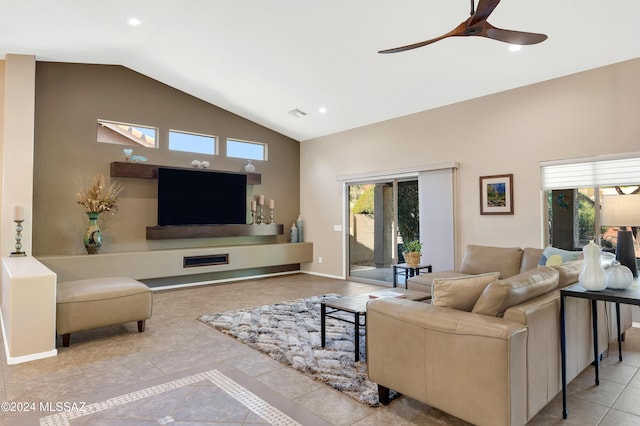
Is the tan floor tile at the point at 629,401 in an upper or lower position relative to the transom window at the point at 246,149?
lower

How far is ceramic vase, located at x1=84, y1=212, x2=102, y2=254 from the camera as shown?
5438 mm

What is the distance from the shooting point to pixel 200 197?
6.53 metres

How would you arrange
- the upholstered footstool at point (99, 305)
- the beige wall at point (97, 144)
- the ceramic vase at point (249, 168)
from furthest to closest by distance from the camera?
1. the ceramic vase at point (249, 168)
2. the beige wall at point (97, 144)
3. the upholstered footstool at point (99, 305)

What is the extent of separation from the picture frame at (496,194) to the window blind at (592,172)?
0.42m

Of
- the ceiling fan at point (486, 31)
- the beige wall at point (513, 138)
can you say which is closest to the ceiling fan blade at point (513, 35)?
the ceiling fan at point (486, 31)

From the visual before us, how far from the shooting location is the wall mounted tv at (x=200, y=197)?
6172 millimetres

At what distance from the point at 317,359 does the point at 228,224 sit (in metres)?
4.18

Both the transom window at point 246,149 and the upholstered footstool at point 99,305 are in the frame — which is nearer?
the upholstered footstool at point 99,305

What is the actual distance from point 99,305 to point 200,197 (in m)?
3.19

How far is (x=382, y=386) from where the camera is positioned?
7.75 ft

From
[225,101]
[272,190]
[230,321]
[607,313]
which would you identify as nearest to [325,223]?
[272,190]

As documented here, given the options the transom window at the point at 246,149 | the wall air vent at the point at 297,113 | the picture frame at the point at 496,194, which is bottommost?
the picture frame at the point at 496,194

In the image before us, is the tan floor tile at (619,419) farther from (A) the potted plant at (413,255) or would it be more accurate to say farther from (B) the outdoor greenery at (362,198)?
(B) the outdoor greenery at (362,198)

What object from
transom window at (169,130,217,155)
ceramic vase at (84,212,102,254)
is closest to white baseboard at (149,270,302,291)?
ceramic vase at (84,212,102,254)
